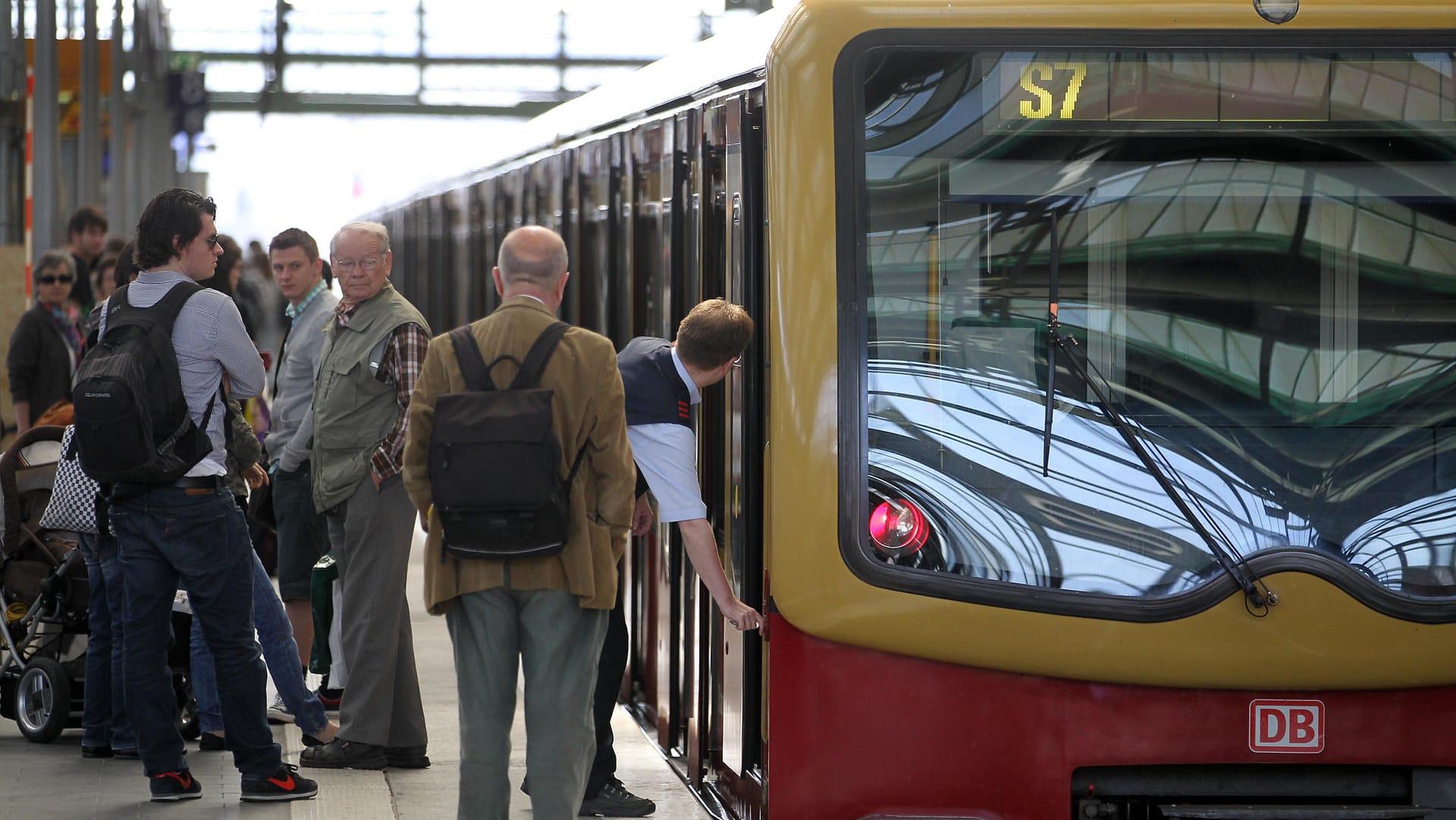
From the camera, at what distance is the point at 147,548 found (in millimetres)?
6020

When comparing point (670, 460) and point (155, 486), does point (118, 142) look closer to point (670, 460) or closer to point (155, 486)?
point (155, 486)

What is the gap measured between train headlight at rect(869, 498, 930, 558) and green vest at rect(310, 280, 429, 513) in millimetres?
2417

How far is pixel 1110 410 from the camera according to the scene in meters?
4.75

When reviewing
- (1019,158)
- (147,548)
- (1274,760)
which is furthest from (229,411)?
(1274,760)

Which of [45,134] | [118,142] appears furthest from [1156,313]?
[118,142]

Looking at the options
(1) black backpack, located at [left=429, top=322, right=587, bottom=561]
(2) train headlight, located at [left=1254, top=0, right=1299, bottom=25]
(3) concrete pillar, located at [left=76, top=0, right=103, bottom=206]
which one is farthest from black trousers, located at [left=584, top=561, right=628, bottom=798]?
(3) concrete pillar, located at [left=76, top=0, right=103, bottom=206]

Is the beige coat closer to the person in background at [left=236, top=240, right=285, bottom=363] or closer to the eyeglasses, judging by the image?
the eyeglasses

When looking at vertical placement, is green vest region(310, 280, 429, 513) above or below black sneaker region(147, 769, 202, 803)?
above

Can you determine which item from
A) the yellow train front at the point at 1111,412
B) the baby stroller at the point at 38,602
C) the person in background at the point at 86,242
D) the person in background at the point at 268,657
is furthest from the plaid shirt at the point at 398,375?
the person in background at the point at 86,242

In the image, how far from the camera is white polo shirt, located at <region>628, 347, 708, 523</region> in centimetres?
527

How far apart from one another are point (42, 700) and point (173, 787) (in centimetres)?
131

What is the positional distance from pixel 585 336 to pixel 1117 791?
5.26ft

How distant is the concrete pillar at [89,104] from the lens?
16.4 meters

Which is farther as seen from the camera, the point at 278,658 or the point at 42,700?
the point at 42,700
